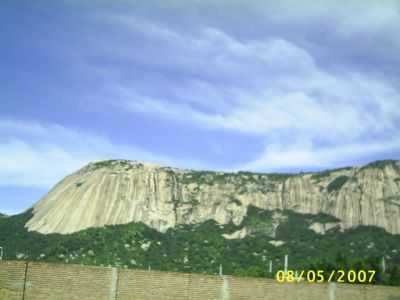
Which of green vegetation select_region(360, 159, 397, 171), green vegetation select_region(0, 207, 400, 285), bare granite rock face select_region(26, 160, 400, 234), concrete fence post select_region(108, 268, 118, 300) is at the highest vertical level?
green vegetation select_region(360, 159, 397, 171)

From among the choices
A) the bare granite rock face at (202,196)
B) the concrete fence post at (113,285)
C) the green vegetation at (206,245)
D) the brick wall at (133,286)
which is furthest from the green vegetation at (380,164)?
the concrete fence post at (113,285)

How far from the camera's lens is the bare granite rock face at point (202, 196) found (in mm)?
122625

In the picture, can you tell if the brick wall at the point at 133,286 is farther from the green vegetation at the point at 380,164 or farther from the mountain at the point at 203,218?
the green vegetation at the point at 380,164

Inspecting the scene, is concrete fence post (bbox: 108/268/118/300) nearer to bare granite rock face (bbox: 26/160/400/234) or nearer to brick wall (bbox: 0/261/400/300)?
brick wall (bbox: 0/261/400/300)

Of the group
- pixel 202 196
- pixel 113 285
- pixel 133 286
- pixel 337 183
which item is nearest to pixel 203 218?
pixel 202 196

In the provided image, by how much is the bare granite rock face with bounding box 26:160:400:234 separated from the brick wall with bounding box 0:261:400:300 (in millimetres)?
92553

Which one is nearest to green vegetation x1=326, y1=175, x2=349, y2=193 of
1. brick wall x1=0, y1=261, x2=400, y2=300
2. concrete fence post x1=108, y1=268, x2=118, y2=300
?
brick wall x1=0, y1=261, x2=400, y2=300

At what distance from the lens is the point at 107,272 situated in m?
25.1

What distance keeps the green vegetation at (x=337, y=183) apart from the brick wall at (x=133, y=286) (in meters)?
102

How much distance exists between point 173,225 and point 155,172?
16966 millimetres

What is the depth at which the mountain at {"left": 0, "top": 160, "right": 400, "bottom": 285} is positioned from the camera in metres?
103

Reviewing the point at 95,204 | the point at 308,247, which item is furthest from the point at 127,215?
the point at 308,247

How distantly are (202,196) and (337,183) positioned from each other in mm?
31616

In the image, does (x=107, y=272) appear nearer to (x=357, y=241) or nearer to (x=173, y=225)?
(x=357, y=241)
